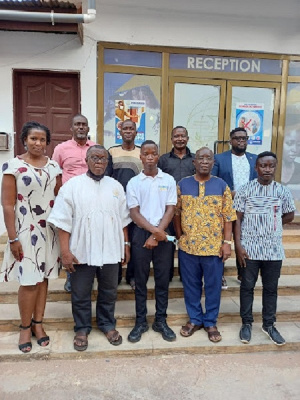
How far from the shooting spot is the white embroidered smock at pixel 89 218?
2.88 metres

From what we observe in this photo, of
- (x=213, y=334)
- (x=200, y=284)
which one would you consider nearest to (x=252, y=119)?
(x=200, y=284)

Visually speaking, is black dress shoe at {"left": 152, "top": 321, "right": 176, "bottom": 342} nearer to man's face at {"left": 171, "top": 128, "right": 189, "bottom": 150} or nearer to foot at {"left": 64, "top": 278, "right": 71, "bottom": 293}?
foot at {"left": 64, "top": 278, "right": 71, "bottom": 293}

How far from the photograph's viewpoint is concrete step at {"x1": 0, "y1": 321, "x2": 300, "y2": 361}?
304 cm

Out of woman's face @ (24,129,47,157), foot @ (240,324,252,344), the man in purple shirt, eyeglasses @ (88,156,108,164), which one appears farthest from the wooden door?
foot @ (240,324,252,344)

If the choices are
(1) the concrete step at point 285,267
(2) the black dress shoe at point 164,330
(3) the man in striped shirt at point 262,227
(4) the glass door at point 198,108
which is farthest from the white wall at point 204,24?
(2) the black dress shoe at point 164,330

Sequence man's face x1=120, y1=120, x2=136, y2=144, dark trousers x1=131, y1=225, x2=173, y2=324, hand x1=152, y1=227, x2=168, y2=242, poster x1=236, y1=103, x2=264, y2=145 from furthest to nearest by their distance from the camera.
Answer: poster x1=236, y1=103, x2=264, y2=145, man's face x1=120, y1=120, x2=136, y2=144, dark trousers x1=131, y1=225, x2=173, y2=324, hand x1=152, y1=227, x2=168, y2=242

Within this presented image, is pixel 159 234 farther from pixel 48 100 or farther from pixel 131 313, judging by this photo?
pixel 48 100

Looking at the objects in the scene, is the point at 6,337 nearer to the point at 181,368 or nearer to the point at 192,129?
the point at 181,368

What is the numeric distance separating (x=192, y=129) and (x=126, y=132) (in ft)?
6.67

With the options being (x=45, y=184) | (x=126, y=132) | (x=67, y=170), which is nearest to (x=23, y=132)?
(x=45, y=184)

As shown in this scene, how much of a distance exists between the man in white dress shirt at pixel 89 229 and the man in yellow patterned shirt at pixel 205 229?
22.0 inches

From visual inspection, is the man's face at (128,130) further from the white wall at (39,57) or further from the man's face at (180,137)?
the white wall at (39,57)

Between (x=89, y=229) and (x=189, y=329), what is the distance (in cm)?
136

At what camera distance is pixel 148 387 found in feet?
8.91
